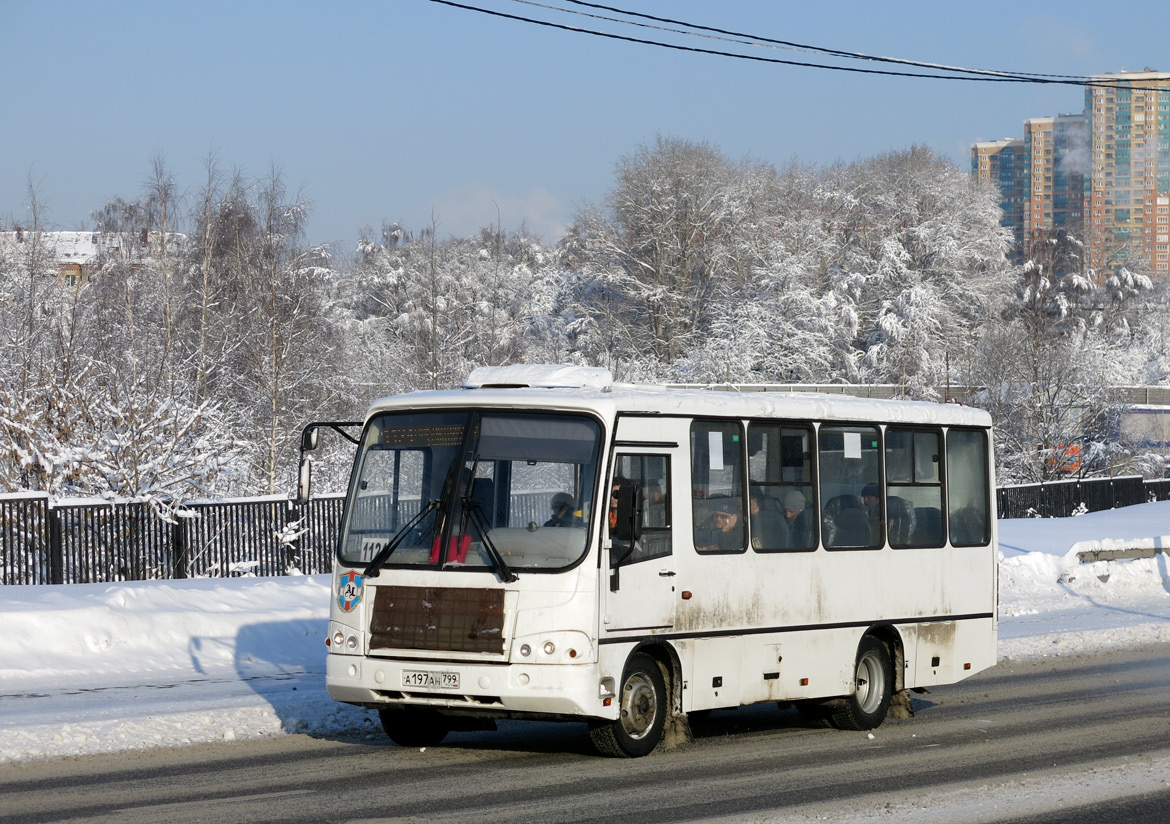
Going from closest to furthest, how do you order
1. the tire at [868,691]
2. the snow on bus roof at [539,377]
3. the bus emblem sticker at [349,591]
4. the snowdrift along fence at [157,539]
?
the bus emblem sticker at [349,591] → the snow on bus roof at [539,377] → the tire at [868,691] → the snowdrift along fence at [157,539]

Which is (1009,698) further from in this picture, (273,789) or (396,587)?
(273,789)

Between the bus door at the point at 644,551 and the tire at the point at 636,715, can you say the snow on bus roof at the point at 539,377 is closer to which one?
the bus door at the point at 644,551

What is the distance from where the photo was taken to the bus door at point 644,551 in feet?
32.9

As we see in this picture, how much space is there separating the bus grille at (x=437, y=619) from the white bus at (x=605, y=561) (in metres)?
0.01

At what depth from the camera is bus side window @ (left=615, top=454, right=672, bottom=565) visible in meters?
10.3

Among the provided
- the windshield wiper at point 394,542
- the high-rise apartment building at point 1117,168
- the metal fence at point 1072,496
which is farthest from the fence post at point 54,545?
the high-rise apartment building at point 1117,168

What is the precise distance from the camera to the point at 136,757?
1031 centimetres

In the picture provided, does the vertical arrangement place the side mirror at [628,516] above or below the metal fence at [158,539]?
above

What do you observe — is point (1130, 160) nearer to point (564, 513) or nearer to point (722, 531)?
point (722, 531)

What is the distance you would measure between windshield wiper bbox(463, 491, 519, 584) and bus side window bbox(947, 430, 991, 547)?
17.1ft

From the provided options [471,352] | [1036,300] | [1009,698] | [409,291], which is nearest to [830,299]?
[471,352]

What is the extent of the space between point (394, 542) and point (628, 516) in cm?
167

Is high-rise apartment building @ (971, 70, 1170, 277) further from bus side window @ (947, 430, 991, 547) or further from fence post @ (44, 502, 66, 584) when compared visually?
bus side window @ (947, 430, 991, 547)

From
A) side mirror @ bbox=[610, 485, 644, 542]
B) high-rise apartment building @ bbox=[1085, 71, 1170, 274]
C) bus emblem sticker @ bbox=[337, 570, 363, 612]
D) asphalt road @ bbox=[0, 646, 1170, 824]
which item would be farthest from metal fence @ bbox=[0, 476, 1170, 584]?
high-rise apartment building @ bbox=[1085, 71, 1170, 274]
